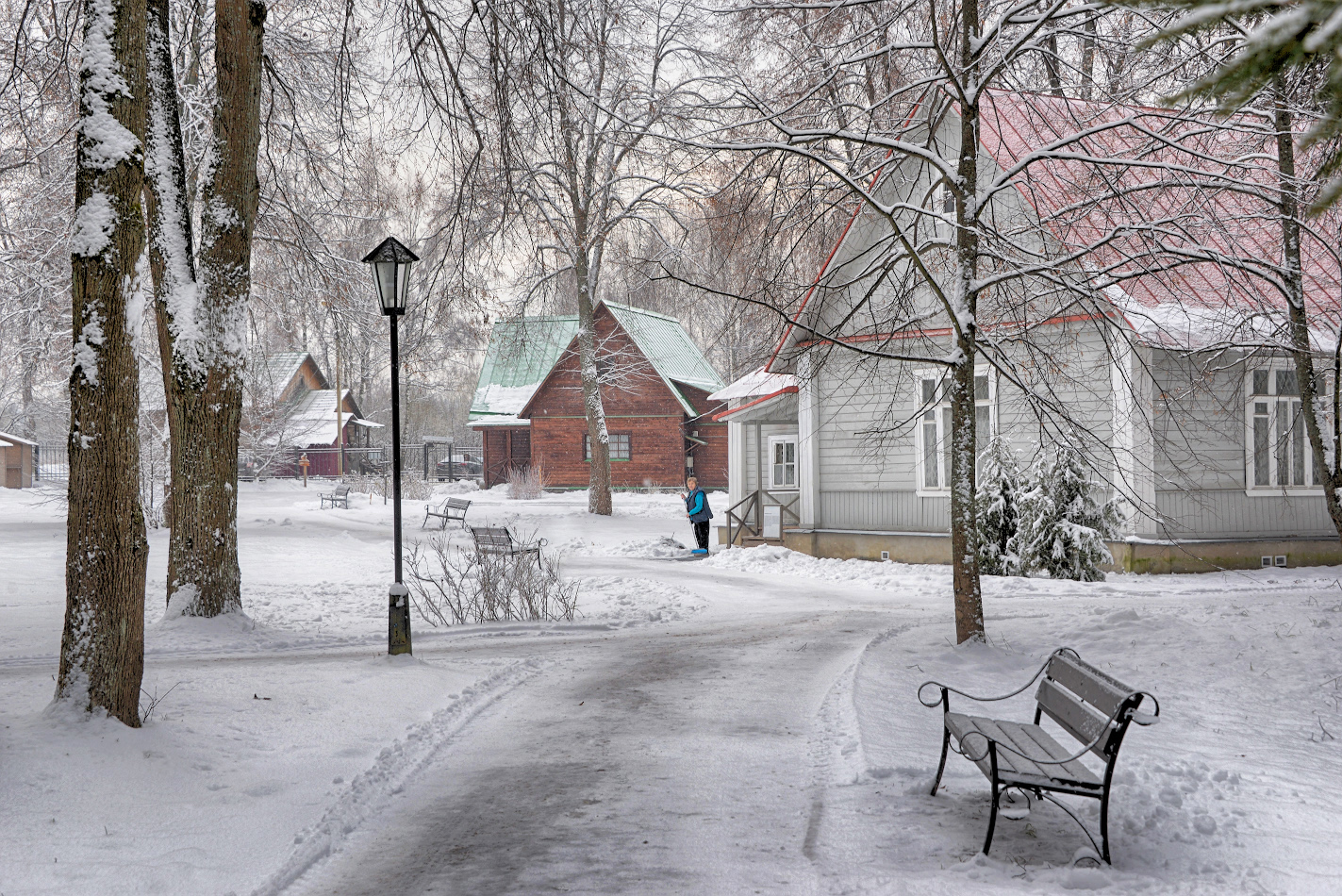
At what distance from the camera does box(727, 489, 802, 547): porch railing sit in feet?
71.6

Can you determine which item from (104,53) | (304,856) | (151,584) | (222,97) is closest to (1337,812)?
(304,856)

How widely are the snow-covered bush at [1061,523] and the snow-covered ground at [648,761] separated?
8.81 ft

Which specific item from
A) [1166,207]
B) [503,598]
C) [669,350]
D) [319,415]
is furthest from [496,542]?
[319,415]

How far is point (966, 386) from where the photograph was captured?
9328 mm

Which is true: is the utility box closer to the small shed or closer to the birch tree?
the birch tree

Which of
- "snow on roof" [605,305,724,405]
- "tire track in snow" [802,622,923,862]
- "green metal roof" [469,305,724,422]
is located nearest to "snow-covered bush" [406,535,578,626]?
"tire track in snow" [802,622,923,862]

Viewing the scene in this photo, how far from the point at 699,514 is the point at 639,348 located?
53.1 feet

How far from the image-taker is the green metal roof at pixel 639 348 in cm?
3875

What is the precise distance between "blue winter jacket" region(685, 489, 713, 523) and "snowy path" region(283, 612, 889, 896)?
→ 1212 centimetres

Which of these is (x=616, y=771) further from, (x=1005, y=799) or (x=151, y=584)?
(x=151, y=584)

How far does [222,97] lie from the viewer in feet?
34.4

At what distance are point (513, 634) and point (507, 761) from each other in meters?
5.29

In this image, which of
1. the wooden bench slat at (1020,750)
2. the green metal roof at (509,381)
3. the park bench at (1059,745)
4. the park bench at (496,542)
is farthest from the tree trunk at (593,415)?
the wooden bench slat at (1020,750)

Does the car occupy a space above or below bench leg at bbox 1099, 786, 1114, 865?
above
